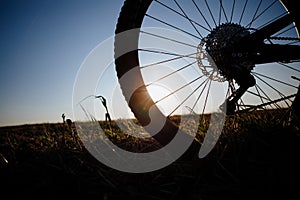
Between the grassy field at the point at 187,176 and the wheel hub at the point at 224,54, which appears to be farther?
the wheel hub at the point at 224,54

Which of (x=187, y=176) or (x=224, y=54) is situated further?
(x=224, y=54)

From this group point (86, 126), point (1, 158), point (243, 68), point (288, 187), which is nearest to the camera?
point (288, 187)

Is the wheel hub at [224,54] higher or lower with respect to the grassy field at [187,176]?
higher

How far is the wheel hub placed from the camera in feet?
7.52

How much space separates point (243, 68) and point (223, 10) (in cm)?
103

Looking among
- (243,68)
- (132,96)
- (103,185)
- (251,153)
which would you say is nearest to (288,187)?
(251,153)

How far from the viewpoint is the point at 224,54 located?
2.34 metres

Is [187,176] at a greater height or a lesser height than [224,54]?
lesser

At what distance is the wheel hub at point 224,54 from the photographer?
7.52ft

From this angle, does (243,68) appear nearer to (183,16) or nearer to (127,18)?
(183,16)

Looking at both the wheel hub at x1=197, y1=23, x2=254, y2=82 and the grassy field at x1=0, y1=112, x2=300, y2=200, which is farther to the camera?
the wheel hub at x1=197, y1=23, x2=254, y2=82

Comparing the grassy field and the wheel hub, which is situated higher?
the wheel hub

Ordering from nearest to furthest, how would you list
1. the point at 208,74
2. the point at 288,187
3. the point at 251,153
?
the point at 288,187 → the point at 251,153 → the point at 208,74

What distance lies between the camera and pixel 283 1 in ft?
7.36
